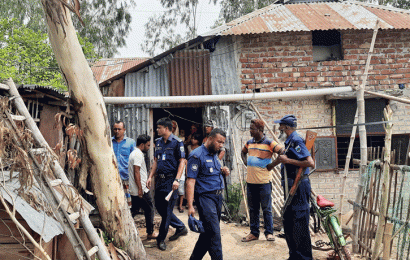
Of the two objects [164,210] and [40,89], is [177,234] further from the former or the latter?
[40,89]

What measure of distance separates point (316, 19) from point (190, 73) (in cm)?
315

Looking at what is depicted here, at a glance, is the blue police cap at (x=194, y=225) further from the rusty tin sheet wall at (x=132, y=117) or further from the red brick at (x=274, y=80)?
the red brick at (x=274, y=80)

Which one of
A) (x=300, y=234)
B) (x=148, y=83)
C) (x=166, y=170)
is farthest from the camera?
(x=148, y=83)

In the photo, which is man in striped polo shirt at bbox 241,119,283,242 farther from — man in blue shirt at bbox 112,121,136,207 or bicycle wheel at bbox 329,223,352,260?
man in blue shirt at bbox 112,121,136,207

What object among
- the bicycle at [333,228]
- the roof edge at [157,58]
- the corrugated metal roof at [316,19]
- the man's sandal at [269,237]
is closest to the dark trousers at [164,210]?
the man's sandal at [269,237]

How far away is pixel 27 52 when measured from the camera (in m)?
13.1

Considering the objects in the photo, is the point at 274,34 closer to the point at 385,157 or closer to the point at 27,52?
the point at 385,157

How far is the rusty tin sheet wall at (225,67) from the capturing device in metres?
8.55

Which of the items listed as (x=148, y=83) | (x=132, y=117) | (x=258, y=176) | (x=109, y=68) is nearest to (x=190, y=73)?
(x=148, y=83)


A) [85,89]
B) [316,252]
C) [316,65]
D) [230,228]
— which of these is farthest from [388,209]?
[316,65]

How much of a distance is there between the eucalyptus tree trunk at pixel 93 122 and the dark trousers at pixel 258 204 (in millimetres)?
1954

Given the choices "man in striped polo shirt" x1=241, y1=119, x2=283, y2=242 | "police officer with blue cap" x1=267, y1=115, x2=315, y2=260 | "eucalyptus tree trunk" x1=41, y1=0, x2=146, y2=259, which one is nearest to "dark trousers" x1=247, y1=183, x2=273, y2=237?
"man in striped polo shirt" x1=241, y1=119, x2=283, y2=242

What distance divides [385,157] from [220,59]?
15.7 ft

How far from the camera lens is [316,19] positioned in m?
8.66
